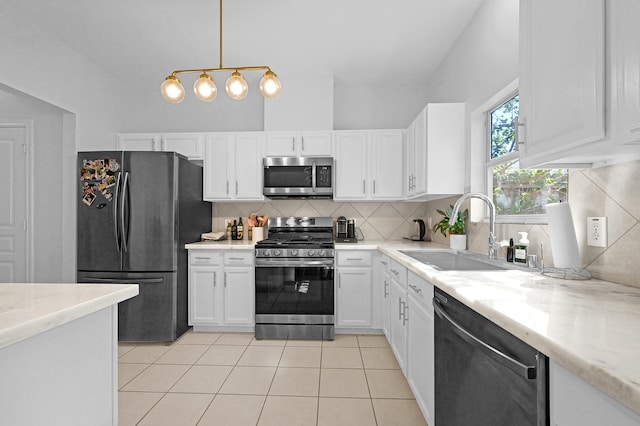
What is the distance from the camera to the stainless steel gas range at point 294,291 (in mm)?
3342

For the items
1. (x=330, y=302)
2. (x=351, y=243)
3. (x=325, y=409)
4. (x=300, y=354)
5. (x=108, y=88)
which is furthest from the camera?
(x=108, y=88)

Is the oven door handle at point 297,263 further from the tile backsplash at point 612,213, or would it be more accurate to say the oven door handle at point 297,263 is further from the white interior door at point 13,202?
the white interior door at point 13,202

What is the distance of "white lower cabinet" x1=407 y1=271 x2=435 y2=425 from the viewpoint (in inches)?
68.6

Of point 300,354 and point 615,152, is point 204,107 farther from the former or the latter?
point 615,152

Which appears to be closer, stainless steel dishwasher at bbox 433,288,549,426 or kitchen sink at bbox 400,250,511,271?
stainless steel dishwasher at bbox 433,288,549,426

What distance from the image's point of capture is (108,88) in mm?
3861

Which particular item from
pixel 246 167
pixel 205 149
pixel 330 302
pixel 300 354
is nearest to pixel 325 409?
pixel 300 354

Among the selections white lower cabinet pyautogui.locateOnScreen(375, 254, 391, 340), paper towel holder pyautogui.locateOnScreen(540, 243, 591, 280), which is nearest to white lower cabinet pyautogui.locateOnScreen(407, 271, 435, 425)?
paper towel holder pyautogui.locateOnScreen(540, 243, 591, 280)

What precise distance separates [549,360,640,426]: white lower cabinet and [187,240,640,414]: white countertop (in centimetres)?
4

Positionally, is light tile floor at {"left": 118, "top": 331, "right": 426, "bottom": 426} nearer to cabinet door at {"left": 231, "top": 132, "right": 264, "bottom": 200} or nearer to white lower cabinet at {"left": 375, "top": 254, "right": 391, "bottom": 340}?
white lower cabinet at {"left": 375, "top": 254, "right": 391, "bottom": 340}

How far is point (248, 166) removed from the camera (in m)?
3.80

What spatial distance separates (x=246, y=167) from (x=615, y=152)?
128 inches

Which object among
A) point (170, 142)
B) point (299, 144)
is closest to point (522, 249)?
point (299, 144)

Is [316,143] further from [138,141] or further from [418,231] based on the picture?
[138,141]
